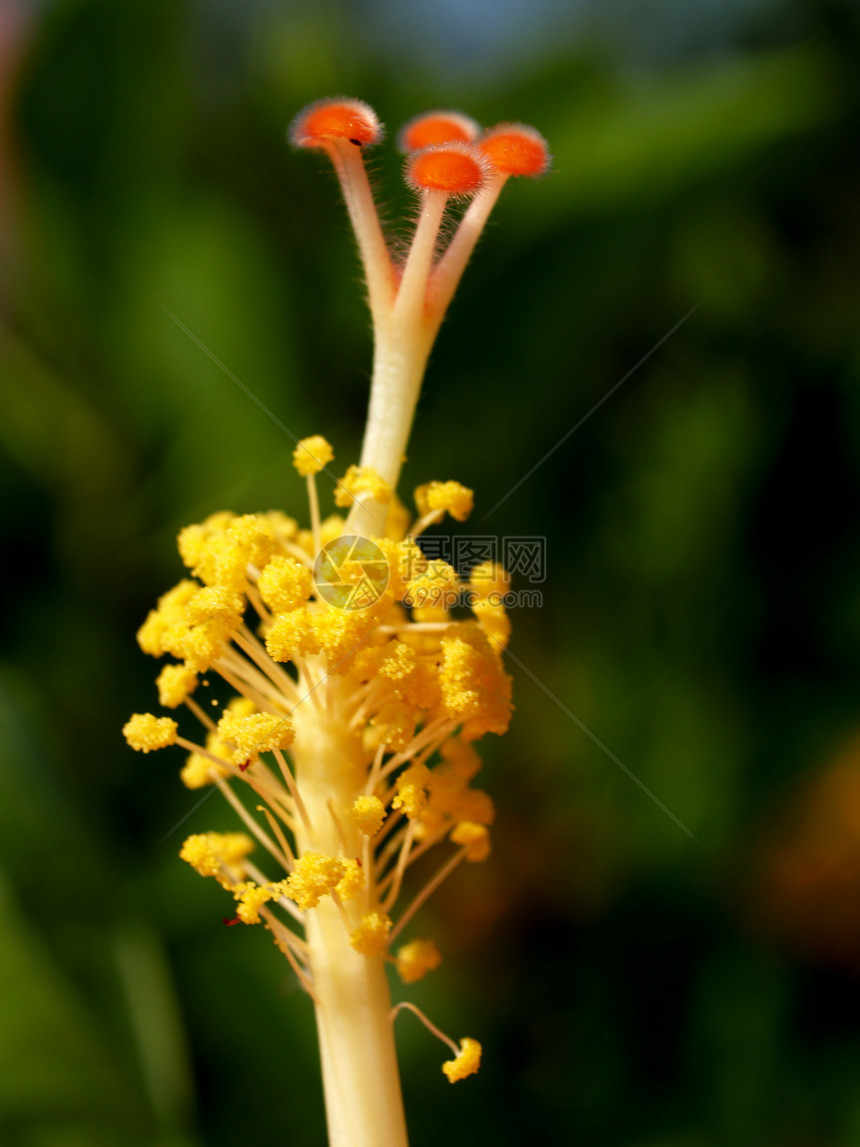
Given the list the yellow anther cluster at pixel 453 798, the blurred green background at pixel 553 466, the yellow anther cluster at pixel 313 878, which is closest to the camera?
the yellow anther cluster at pixel 313 878

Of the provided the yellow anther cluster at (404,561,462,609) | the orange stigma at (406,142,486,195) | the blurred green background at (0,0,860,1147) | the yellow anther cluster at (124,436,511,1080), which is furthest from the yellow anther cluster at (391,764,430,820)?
the blurred green background at (0,0,860,1147)

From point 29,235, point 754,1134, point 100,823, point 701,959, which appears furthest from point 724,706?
point 29,235

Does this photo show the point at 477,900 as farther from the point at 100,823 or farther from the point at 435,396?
the point at 435,396

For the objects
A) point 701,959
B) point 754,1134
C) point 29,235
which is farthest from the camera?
point 29,235

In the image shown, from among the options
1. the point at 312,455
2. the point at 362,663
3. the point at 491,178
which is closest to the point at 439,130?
the point at 491,178

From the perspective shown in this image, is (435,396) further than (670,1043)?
Yes

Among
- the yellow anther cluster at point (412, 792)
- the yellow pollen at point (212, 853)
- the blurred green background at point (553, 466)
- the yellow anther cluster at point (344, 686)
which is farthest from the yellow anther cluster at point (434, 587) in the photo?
the blurred green background at point (553, 466)

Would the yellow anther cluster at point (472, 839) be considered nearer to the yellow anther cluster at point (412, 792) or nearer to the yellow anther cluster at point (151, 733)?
the yellow anther cluster at point (412, 792)
